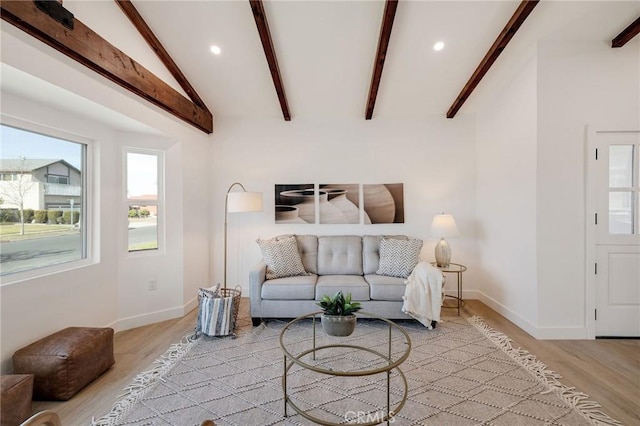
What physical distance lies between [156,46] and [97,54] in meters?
0.82

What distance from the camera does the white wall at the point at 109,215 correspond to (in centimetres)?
201

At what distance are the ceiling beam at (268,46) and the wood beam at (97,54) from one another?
1.18 metres

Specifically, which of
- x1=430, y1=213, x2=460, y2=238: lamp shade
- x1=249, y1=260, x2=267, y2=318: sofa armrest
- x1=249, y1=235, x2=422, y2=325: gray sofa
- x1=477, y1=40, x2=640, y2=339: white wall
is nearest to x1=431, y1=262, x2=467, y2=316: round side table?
x1=430, y1=213, x2=460, y2=238: lamp shade

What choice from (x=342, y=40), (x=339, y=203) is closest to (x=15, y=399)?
(x=339, y=203)

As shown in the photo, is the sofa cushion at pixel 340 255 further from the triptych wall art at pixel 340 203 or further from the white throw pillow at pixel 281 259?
the triptych wall art at pixel 340 203

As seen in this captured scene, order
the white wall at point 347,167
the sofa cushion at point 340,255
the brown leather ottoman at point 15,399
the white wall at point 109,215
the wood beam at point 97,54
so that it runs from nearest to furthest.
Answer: the brown leather ottoman at point 15,399 < the wood beam at point 97,54 < the white wall at point 109,215 < the sofa cushion at point 340,255 < the white wall at point 347,167

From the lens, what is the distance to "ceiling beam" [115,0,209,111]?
254cm

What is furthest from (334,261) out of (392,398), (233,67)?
(233,67)

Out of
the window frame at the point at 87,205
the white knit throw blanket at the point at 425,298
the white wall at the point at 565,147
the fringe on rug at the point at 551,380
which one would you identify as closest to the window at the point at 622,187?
the white wall at the point at 565,147

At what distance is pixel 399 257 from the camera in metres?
3.34

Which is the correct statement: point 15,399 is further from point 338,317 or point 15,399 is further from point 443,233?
point 443,233

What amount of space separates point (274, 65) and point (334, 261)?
2.46 m

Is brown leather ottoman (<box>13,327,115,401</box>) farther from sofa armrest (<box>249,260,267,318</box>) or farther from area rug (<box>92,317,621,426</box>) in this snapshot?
sofa armrest (<box>249,260,267,318</box>)

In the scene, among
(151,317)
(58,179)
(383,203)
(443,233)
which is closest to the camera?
(58,179)
